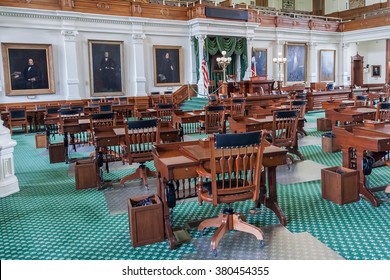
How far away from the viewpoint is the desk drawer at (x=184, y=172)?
3379mm

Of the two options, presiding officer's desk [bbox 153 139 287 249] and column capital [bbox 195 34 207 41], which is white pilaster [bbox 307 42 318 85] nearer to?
column capital [bbox 195 34 207 41]

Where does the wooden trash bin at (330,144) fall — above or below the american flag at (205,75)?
below

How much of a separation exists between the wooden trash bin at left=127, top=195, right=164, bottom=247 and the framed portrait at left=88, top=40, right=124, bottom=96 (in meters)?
13.7

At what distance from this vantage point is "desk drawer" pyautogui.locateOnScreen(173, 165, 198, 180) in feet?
11.1

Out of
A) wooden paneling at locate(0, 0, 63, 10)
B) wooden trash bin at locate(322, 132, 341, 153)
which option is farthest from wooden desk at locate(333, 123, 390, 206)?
wooden paneling at locate(0, 0, 63, 10)

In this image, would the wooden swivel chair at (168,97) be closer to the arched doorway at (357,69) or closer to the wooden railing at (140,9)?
the wooden railing at (140,9)

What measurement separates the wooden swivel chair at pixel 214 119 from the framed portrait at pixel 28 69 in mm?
9340

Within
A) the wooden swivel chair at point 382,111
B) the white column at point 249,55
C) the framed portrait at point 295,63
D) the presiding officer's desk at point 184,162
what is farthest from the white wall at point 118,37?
the presiding officer's desk at point 184,162

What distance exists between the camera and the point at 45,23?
15016mm

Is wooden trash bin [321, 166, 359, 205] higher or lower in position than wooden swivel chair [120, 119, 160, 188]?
lower

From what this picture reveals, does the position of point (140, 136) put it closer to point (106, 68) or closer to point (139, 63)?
point (106, 68)

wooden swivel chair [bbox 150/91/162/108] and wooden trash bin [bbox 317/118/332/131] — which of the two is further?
wooden swivel chair [bbox 150/91/162/108]

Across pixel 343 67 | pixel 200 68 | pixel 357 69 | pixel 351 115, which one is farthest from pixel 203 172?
pixel 357 69
